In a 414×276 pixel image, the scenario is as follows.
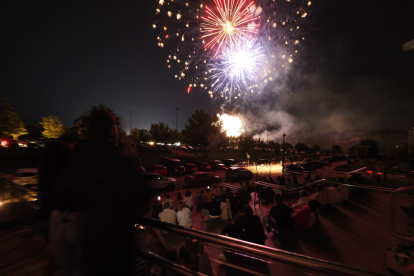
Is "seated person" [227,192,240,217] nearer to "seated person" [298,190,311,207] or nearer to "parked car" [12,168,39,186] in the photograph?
"seated person" [298,190,311,207]

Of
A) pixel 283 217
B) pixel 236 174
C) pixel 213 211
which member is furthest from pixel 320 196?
pixel 236 174

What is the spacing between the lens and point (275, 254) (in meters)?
1.17

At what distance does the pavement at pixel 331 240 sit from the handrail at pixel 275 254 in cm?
36

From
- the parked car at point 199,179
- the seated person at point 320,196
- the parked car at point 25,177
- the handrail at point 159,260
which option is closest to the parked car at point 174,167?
the parked car at point 199,179

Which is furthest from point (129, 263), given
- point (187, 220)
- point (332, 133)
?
point (332, 133)

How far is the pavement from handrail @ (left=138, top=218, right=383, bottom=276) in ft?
1.19

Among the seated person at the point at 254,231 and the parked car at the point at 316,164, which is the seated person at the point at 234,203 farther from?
the parked car at the point at 316,164

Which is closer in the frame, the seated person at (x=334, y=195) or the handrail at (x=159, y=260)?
the handrail at (x=159, y=260)

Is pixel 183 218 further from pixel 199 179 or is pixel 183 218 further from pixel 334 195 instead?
pixel 199 179

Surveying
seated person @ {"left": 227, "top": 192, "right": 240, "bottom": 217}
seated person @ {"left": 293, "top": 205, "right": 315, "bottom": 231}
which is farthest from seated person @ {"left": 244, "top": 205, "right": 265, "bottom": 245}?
seated person @ {"left": 227, "top": 192, "right": 240, "bottom": 217}

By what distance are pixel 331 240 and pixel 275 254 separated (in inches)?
198

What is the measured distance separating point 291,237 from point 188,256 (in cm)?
435

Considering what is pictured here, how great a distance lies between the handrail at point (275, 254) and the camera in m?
1.01

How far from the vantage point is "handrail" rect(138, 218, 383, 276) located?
1014 mm
